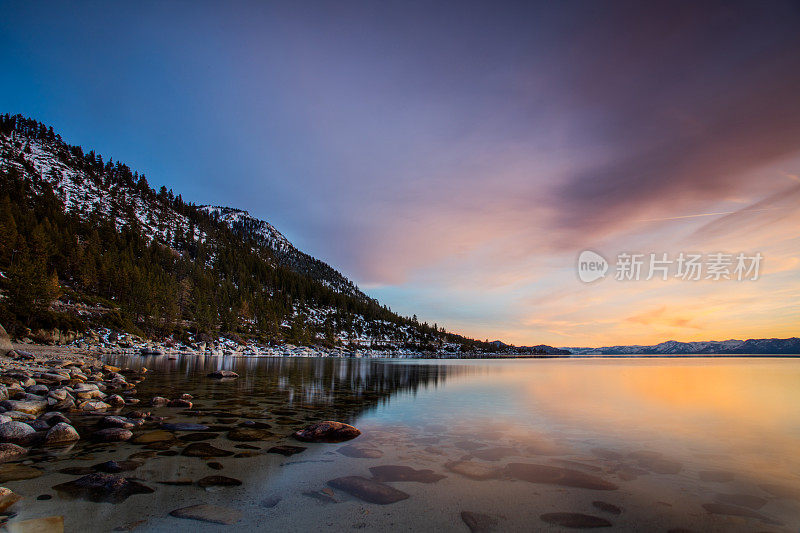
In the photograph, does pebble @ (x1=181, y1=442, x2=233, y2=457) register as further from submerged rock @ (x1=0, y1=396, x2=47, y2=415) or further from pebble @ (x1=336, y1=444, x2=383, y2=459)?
submerged rock @ (x1=0, y1=396, x2=47, y2=415)

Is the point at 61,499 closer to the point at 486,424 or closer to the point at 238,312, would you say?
the point at 486,424

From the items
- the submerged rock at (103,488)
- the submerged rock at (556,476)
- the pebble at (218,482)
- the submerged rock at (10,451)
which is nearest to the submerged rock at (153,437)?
the submerged rock at (10,451)

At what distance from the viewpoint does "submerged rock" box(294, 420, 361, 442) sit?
11.7 meters

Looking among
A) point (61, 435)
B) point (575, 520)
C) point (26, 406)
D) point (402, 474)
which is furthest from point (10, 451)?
point (575, 520)

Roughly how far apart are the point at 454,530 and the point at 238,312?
161 meters

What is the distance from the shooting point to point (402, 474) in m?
8.71

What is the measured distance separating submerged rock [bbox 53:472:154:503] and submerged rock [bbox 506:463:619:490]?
26.8 ft

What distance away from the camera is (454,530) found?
598 centimetres

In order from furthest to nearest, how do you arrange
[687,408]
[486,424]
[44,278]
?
[44,278] < [687,408] < [486,424]

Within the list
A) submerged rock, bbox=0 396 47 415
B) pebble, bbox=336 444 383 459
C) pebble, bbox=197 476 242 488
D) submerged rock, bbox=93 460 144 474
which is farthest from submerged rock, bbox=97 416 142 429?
pebble, bbox=336 444 383 459

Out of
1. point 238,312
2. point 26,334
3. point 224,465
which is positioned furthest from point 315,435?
point 238,312

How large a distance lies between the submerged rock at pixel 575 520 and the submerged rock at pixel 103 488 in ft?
24.8

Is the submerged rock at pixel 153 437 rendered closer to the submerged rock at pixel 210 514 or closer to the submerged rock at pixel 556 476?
the submerged rock at pixel 210 514

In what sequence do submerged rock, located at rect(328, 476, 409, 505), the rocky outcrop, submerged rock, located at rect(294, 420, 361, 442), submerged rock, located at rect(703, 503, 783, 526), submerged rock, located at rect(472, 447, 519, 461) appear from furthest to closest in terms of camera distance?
the rocky outcrop, submerged rock, located at rect(294, 420, 361, 442), submerged rock, located at rect(472, 447, 519, 461), submerged rock, located at rect(328, 476, 409, 505), submerged rock, located at rect(703, 503, 783, 526)
